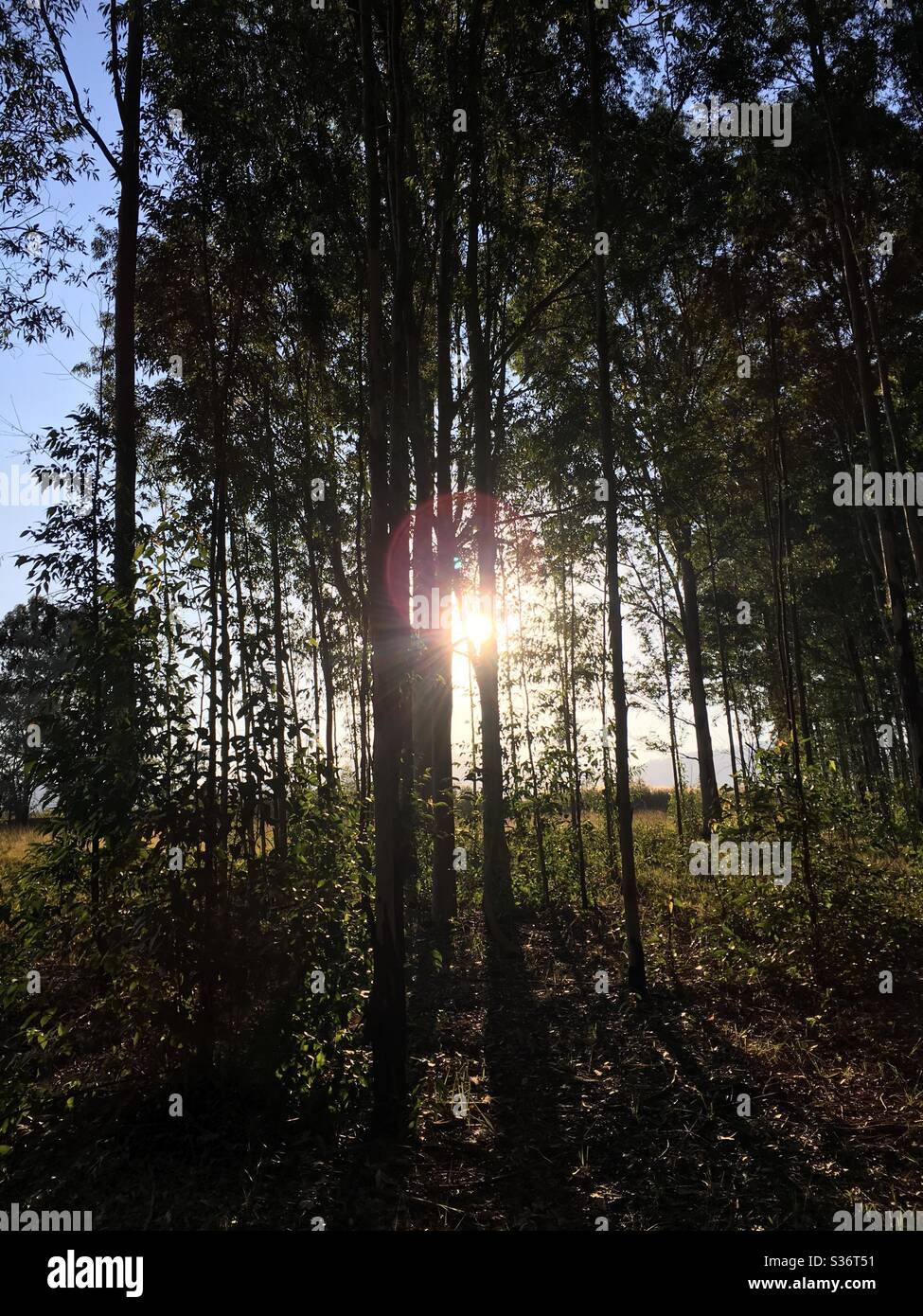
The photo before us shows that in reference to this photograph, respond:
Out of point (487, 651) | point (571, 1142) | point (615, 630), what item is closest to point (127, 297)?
point (487, 651)

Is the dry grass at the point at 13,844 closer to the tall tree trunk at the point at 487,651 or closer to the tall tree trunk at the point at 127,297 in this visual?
the tall tree trunk at the point at 127,297

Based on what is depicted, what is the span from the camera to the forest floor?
3506mm

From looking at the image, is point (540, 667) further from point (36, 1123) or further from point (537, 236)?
point (36, 1123)

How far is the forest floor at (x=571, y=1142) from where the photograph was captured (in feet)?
11.5

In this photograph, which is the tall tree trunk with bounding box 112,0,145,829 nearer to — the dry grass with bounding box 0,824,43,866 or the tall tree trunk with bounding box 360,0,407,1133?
the tall tree trunk with bounding box 360,0,407,1133

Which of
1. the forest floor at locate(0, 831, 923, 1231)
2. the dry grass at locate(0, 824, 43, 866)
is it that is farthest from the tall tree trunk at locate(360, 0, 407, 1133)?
the dry grass at locate(0, 824, 43, 866)

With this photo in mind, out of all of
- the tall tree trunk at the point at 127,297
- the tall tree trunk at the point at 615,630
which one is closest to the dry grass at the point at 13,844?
the tall tree trunk at the point at 127,297

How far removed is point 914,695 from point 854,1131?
7864mm

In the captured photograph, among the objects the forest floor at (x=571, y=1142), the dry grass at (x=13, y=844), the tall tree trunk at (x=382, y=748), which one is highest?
the tall tree trunk at (x=382, y=748)

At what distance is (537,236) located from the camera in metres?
9.13

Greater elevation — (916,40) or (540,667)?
(916,40)

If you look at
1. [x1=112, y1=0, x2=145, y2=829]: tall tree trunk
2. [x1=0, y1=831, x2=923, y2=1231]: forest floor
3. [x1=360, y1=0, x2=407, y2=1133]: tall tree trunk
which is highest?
[x1=112, y1=0, x2=145, y2=829]: tall tree trunk

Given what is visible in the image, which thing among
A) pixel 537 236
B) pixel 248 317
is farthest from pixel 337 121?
pixel 248 317

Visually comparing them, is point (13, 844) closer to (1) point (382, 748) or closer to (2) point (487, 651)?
(2) point (487, 651)
